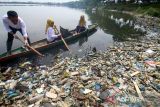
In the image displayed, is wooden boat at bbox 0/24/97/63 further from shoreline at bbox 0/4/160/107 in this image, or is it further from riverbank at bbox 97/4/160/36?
riverbank at bbox 97/4/160/36

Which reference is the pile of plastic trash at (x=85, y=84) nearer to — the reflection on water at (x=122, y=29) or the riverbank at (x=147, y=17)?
the reflection on water at (x=122, y=29)

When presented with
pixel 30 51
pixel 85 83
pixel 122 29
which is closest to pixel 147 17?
pixel 122 29

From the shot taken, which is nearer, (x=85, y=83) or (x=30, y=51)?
(x=85, y=83)

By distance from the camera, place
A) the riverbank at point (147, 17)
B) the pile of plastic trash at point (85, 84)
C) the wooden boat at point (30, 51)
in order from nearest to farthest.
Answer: the pile of plastic trash at point (85, 84) → the wooden boat at point (30, 51) → the riverbank at point (147, 17)

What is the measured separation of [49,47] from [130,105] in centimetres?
858

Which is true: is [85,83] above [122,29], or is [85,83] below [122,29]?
above

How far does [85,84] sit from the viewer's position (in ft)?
27.9

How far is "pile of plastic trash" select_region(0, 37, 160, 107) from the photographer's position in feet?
23.8

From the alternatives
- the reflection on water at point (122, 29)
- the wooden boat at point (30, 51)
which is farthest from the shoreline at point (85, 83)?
the reflection on water at point (122, 29)

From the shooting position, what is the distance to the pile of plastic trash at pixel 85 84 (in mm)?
7266

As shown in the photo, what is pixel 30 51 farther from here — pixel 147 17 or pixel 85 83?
pixel 147 17

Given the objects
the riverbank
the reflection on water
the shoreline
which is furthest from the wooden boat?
the riverbank

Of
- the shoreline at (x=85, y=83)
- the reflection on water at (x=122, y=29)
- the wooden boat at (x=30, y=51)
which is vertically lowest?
the reflection on water at (x=122, y=29)

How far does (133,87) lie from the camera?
837cm
